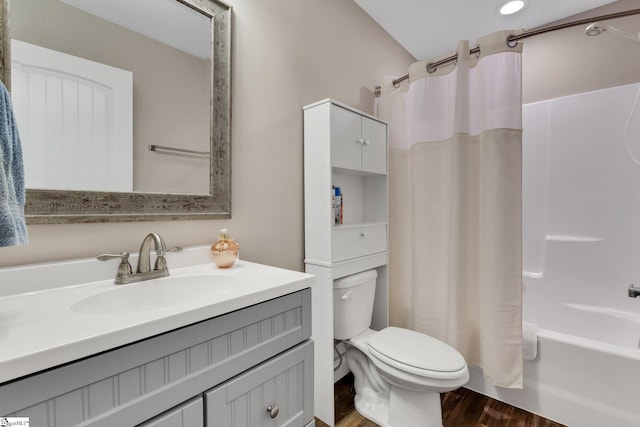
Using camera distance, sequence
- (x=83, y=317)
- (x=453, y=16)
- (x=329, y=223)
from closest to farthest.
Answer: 1. (x=83, y=317)
2. (x=329, y=223)
3. (x=453, y=16)

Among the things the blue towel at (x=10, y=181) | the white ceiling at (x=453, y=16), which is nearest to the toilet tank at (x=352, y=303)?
the blue towel at (x=10, y=181)

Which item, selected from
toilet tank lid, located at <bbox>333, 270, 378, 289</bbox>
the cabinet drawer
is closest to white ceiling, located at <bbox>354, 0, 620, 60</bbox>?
the cabinet drawer

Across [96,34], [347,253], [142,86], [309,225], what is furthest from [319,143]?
[96,34]

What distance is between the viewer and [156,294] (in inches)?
36.7

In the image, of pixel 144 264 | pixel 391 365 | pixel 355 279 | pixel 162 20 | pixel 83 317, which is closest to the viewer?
pixel 83 317

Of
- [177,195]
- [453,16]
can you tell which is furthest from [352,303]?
[453,16]

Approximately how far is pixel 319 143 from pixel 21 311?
1.19 metres

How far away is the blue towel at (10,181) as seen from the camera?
0.60m

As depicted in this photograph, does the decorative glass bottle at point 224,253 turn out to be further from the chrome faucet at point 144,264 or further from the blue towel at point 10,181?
the blue towel at point 10,181

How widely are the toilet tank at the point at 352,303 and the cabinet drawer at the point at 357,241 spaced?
127mm

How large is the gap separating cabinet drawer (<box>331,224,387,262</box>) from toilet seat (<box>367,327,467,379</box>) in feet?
1.46

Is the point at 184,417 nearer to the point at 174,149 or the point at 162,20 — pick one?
the point at 174,149

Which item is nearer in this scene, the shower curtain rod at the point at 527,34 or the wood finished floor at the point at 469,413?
the shower curtain rod at the point at 527,34

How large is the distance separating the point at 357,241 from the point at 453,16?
1.69m
